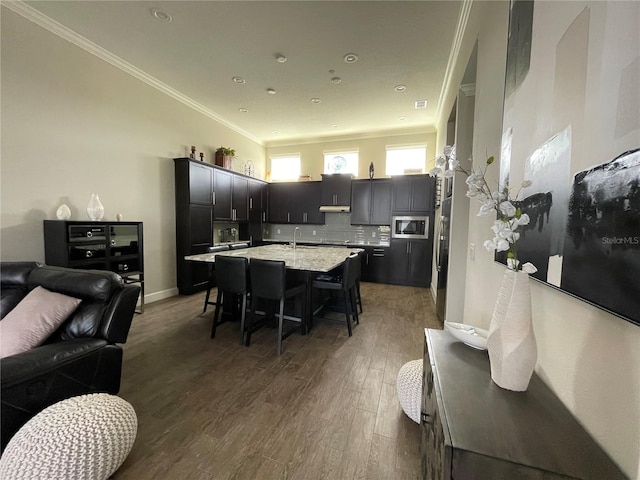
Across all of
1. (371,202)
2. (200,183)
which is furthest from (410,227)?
(200,183)

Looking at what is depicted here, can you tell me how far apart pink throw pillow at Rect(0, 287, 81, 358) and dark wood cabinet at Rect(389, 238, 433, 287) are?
16.1 ft

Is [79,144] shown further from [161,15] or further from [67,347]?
[67,347]

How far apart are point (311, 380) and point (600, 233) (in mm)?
2021

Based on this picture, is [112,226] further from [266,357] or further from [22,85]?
[266,357]

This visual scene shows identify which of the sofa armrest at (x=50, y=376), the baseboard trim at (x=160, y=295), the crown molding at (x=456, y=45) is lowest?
the baseboard trim at (x=160, y=295)

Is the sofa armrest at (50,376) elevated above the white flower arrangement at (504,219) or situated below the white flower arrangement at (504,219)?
below

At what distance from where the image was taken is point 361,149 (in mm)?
6039

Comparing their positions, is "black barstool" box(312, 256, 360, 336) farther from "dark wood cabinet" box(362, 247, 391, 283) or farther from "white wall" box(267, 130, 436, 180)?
"white wall" box(267, 130, 436, 180)

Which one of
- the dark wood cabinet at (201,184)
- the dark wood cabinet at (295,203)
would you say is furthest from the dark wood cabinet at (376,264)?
the dark wood cabinet at (201,184)

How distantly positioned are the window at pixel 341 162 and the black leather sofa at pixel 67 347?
5373 millimetres

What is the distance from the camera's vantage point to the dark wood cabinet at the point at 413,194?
16.7ft

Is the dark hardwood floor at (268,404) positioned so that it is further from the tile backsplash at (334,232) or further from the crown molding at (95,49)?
the crown molding at (95,49)

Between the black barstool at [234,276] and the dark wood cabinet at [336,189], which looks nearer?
the black barstool at [234,276]

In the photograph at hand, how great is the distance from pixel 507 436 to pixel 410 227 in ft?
15.9
